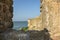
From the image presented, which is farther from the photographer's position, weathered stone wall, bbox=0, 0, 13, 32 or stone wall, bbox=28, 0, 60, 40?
stone wall, bbox=28, 0, 60, 40

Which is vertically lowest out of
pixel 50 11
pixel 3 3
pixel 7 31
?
pixel 7 31

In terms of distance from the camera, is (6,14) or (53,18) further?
(53,18)

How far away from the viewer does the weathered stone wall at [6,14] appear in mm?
3532

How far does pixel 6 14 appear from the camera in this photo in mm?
3639

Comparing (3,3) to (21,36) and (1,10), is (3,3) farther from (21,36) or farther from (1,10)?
(21,36)

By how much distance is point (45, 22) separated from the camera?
411cm

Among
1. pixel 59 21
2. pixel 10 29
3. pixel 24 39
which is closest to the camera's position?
pixel 24 39

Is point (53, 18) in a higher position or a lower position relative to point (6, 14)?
lower

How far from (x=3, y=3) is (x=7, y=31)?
1.72ft

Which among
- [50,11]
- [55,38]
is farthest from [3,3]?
[55,38]

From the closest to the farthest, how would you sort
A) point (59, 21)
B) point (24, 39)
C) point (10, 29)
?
1. point (24, 39)
2. point (10, 29)
3. point (59, 21)

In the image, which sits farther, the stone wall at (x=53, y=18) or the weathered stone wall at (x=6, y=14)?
the stone wall at (x=53, y=18)

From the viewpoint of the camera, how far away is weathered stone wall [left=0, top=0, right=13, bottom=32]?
11.6 ft

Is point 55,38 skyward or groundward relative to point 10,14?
groundward
